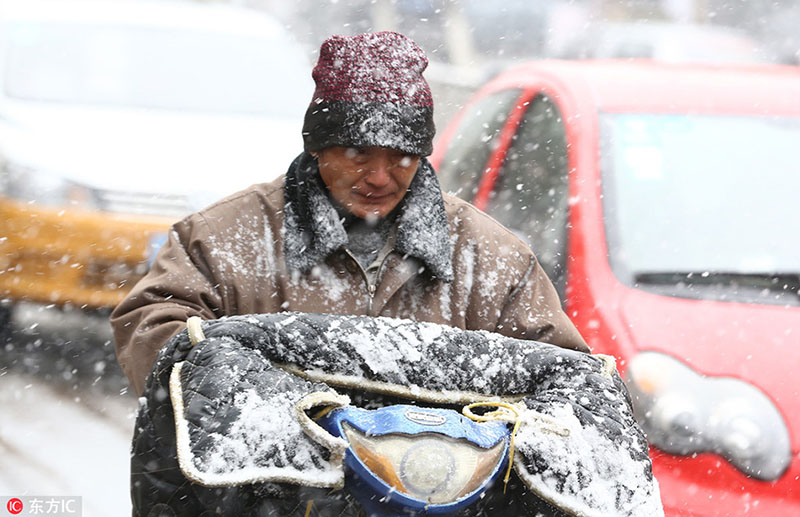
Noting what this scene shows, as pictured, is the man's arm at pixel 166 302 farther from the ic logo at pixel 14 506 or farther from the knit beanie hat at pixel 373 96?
the ic logo at pixel 14 506

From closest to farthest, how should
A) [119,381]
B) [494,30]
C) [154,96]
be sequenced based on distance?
[119,381] < [154,96] < [494,30]

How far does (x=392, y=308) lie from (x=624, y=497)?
0.94m

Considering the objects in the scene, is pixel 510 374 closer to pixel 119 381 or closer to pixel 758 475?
pixel 758 475

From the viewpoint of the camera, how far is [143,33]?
6445mm

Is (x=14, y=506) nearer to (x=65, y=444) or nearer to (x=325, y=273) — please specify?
(x=65, y=444)

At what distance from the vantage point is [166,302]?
2416 millimetres

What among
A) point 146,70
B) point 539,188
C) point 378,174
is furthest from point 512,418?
point 146,70

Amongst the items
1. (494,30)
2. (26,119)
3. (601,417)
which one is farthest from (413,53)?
(494,30)

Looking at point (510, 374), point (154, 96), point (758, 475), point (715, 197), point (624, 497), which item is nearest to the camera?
point (624, 497)

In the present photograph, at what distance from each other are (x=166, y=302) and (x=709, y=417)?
1660 mm

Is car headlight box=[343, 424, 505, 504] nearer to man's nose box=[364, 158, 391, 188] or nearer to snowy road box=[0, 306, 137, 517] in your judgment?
man's nose box=[364, 158, 391, 188]

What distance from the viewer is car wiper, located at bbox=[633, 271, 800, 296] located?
370 centimetres

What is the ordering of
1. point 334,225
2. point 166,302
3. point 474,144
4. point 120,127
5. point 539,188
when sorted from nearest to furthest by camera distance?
point 166,302
point 334,225
point 539,188
point 474,144
point 120,127

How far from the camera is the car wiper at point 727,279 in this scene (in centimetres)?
370
